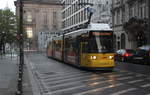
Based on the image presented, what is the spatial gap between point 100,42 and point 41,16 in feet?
301

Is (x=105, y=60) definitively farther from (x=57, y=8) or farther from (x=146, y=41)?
(x=57, y=8)

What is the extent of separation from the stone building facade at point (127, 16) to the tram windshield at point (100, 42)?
2159cm

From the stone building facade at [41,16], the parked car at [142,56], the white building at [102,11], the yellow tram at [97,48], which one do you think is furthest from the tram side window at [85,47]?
the stone building facade at [41,16]

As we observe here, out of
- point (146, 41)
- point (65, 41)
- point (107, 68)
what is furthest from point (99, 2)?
point (107, 68)

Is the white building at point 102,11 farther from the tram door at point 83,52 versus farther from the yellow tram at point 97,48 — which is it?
the yellow tram at point 97,48

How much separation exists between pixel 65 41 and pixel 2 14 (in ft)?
114

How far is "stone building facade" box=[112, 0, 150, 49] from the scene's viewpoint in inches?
1658

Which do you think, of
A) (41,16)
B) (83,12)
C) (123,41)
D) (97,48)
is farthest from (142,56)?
(41,16)

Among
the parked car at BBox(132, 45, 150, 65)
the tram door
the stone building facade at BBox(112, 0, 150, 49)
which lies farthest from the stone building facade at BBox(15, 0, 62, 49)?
the tram door

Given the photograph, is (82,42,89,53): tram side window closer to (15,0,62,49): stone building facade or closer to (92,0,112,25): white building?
(92,0,112,25): white building

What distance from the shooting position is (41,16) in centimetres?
11056

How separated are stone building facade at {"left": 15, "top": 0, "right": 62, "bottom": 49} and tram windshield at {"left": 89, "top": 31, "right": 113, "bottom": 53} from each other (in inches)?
3414

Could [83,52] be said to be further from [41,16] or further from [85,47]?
[41,16]

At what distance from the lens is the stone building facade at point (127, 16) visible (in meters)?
42.1
